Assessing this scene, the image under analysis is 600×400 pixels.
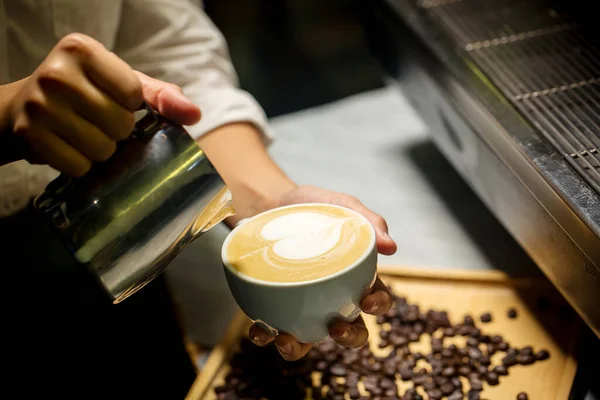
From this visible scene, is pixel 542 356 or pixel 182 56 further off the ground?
pixel 182 56

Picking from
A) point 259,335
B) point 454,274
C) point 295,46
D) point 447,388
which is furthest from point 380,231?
point 295,46

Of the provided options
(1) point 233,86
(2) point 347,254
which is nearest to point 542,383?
(2) point 347,254

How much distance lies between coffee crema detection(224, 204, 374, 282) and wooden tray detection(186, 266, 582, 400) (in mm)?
356

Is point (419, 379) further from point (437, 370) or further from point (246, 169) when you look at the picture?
point (246, 169)

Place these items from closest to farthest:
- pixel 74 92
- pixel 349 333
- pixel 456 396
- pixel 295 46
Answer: pixel 74 92, pixel 349 333, pixel 456 396, pixel 295 46

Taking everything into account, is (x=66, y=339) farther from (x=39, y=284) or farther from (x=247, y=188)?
(x=247, y=188)

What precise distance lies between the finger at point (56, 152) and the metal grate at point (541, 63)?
672mm

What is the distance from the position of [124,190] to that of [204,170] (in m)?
0.09

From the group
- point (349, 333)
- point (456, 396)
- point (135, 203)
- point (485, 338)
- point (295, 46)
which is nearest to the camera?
point (135, 203)

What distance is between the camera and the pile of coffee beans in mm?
1014

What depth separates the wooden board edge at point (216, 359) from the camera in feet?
3.41

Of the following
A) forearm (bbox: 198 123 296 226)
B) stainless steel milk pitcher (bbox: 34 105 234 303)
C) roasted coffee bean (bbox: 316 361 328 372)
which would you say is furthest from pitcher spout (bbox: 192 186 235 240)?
roasted coffee bean (bbox: 316 361 328 372)

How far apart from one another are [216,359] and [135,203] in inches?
19.3

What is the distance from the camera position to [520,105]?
41.8 inches
